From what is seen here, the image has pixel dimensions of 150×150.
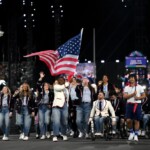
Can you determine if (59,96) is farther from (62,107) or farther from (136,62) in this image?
(136,62)

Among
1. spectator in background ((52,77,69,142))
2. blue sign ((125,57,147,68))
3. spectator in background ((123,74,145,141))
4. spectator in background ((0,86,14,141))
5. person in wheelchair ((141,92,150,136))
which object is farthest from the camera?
blue sign ((125,57,147,68))

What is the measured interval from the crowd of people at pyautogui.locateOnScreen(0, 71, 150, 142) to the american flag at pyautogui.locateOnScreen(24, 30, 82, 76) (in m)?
2.48

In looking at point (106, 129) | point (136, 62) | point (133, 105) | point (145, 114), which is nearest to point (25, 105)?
point (106, 129)

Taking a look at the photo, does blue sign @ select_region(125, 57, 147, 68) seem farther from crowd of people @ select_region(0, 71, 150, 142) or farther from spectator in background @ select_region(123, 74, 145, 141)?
spectator in background @ select_region(123, 74, 145, 141)

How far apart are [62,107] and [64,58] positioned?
4.30 meters

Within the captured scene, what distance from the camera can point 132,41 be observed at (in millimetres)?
58344

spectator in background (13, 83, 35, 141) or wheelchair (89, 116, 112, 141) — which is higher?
spectator in background (13, 83, 35, 141)

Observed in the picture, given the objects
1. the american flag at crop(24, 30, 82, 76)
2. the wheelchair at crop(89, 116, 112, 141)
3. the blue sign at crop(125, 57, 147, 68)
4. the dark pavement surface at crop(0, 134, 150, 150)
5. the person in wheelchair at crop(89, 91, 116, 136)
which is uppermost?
the blue sign at crop(125, 57, 147, 68)

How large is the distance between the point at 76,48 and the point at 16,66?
2725 cm

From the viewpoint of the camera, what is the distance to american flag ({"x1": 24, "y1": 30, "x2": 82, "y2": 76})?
20.4 meters

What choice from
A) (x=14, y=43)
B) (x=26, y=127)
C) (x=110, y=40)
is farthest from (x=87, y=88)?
(x=110, y=40)

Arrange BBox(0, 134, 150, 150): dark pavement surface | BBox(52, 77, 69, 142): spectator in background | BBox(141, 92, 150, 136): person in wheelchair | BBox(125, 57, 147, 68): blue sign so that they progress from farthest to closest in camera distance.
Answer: BBox(125, 57, 147, 68): blue sign
BBox(141, 92, 150, 136): person in wheelchair
BBox(52, 77, 69, 142): spectator in background
BBox(0, 134, 150, 150): dark pavement surface

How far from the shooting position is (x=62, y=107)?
1653cm

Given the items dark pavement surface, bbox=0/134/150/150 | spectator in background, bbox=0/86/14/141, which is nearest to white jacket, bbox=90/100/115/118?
dark pavement surface, bbox=0/134/150/150
